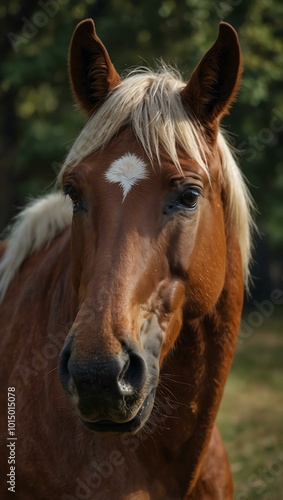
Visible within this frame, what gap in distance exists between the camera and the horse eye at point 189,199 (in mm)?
2994

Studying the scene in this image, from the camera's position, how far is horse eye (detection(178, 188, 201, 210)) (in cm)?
299

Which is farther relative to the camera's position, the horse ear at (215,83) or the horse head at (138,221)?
the horse ear at (215,83)

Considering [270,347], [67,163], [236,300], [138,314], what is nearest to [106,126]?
[67,163]

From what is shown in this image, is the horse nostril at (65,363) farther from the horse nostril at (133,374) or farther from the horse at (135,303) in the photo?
the horse nostril at (133,374)

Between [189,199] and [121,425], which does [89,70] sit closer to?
[189,199]

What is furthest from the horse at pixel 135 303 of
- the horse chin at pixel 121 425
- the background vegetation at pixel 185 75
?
the background vegetation at pixel 185 75

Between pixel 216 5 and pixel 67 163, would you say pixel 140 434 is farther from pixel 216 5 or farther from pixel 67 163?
pixel 216 5

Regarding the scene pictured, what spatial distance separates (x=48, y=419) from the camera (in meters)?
3.24

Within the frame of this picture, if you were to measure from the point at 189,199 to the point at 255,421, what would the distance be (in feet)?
20.1

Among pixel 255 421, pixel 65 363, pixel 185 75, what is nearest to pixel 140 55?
pixel 185 75

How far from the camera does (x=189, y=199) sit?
3020 millimetres

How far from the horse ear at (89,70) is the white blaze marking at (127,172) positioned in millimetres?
495

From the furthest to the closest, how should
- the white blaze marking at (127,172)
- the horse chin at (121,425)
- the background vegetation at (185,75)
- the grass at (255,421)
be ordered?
the background vegetation at (185,75), the grass at (255,421), the white blaze marking at (127,172), the horse chin at (121,425)

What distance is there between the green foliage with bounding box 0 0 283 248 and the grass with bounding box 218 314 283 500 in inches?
118
